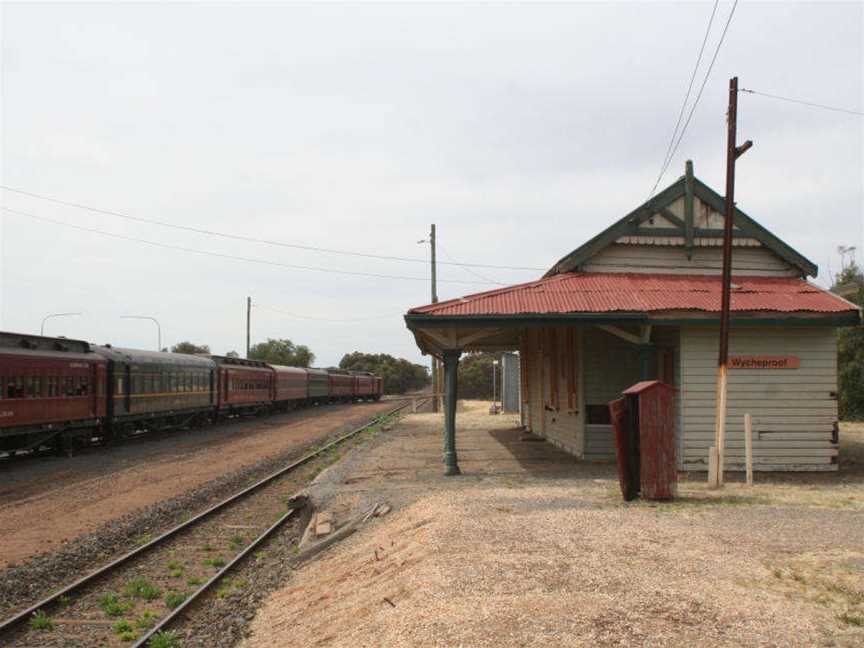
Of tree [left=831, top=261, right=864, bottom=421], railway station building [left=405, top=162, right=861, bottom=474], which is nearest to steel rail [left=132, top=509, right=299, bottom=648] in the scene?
railway station building [left=405, top=162, right=861, bottom=474]

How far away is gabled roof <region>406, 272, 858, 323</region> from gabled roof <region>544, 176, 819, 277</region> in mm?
413

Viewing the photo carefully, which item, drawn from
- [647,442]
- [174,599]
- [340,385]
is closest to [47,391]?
[174,599]

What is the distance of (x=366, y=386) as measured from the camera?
70.6 m

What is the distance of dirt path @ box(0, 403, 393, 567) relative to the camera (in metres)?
11.8

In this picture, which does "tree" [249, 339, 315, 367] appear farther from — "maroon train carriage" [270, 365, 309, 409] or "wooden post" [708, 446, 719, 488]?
"wooden post" [708, 446, 719, 488]

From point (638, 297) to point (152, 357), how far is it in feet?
57.1

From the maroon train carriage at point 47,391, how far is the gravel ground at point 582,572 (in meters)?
9.15

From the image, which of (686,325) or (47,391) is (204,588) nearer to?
(686,325)

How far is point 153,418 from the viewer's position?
89.7ft

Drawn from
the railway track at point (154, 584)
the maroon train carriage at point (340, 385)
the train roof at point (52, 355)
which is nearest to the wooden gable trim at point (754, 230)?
the railway track at point (154, 584)

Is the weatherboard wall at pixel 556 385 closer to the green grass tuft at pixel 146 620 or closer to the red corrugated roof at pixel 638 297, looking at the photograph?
the red corrugated roof at pixel 638 297

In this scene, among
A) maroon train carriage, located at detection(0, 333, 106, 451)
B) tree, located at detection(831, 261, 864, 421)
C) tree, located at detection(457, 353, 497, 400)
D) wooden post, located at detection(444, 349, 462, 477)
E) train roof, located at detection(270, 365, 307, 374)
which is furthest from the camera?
tree, located at detection(457, 353, 497, 400)

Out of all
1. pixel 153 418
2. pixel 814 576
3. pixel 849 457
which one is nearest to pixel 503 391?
pixel 153 418

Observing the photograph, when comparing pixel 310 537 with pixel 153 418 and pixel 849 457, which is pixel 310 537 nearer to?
pixel 849 457
